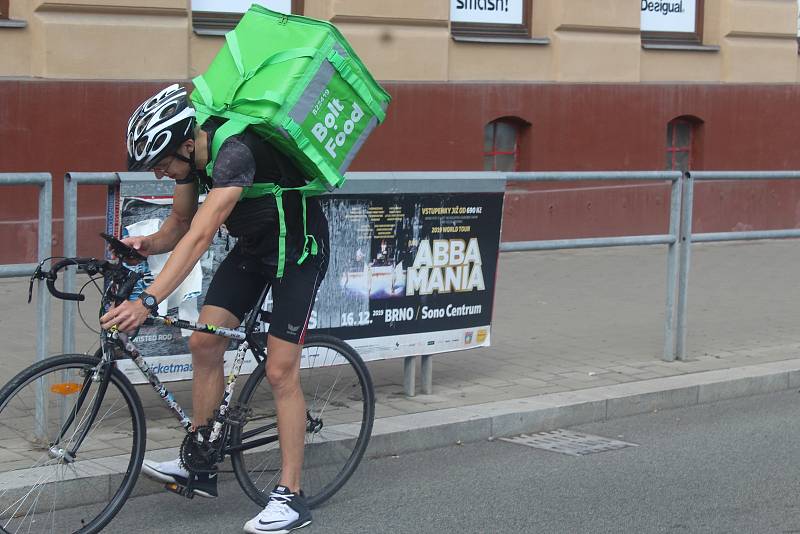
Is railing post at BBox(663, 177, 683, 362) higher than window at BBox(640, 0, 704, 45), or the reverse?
window at BBox(640, 0, 704, 45)

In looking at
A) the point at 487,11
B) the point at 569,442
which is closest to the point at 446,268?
the point at 569,442

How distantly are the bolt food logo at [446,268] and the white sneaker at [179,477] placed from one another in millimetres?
1906

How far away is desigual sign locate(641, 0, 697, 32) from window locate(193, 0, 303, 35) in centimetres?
487

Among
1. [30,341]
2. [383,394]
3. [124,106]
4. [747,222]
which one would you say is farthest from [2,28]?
[747,222]

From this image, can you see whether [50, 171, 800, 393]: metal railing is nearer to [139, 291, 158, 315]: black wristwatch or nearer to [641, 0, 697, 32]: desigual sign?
[139, 291, 158, 315]: black wristwatch

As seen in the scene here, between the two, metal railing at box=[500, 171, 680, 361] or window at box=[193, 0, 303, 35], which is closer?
metal railing at box=[500, 171, 680, 361]

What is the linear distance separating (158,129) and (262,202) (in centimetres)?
49

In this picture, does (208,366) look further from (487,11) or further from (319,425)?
(487,11)

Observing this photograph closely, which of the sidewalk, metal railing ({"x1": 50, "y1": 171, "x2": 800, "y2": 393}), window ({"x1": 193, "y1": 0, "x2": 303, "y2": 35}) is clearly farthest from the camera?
window ({"x1": 193, "y1": 0, "x2": 303, "y2": 35})

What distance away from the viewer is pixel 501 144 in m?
13.3

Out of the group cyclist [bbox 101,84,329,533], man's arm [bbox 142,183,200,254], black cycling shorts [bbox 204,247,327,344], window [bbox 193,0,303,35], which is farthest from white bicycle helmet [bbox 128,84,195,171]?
window [bbox 193,0,303,35]

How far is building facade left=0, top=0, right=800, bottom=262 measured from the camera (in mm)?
10305

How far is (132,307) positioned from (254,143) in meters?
0.77

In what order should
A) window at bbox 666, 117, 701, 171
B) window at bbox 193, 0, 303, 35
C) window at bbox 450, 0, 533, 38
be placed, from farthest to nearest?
1. window at bbox 666, 117, 701, 171
2. window at bbox 450, 0, 533, 38
3. window at bbox 193, 0, 303, 35
